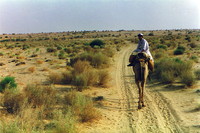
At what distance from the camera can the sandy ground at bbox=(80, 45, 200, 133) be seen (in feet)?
21.6

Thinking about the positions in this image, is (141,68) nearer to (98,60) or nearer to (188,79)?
(188,79)

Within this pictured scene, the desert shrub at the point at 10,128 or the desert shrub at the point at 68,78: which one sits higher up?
the desert shrub at the point at 10,128

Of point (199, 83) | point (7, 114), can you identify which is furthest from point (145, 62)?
point (7, 114)

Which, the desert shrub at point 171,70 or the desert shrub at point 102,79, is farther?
the desert shrub at point 102,79

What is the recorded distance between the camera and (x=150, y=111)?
A: 26.4ft

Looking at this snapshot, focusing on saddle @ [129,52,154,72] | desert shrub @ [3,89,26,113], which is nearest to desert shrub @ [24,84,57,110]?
desert shrub @ [3,89,26,113]

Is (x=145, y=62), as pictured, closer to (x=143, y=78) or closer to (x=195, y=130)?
(x=143, y=78)

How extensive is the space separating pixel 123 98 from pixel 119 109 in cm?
149

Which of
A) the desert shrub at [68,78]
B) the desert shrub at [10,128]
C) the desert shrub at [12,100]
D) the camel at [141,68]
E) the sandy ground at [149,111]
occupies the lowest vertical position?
the sandy ground at [149,111]

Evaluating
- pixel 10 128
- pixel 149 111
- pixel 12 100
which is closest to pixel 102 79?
pixel 149 111

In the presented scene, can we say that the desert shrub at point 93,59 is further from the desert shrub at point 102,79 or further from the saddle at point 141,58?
the saddle at point 141,58

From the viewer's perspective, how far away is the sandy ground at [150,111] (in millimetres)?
6574

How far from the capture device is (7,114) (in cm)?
729

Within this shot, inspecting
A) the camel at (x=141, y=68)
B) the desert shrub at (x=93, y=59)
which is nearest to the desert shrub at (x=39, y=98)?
the camel at (x=141, y=68)
